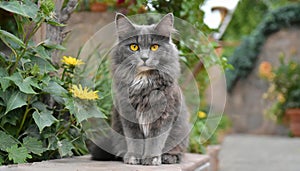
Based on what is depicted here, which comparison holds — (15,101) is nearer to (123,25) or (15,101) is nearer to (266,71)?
(123,25)

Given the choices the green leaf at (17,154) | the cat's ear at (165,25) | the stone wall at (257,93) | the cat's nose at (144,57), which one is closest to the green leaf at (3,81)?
the green leaf at (17,154)

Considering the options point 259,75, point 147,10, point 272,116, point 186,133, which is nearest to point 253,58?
point 259,75

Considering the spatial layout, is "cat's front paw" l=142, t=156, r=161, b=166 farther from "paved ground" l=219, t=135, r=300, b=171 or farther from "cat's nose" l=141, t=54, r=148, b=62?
"paved ground" l=219, t=135, r=300, b=171

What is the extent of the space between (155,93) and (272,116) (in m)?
6.63

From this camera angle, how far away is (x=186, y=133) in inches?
94.1

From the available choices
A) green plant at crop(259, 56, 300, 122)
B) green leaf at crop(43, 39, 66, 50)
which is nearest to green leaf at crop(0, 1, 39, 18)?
green leaf at crop(43, 39, 66, 50)

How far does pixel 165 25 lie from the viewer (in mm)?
2102

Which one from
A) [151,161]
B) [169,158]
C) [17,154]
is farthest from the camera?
[169,158]

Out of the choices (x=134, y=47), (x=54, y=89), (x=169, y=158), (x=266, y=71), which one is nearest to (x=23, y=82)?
(x=54, y=89)

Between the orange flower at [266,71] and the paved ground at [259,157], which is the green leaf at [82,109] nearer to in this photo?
the paved ground at [259,157]

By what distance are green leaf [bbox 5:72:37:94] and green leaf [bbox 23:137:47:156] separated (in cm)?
26

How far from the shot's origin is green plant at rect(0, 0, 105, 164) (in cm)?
195

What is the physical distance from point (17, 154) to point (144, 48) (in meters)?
0.76

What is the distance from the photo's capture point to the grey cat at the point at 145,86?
81.4 inches
